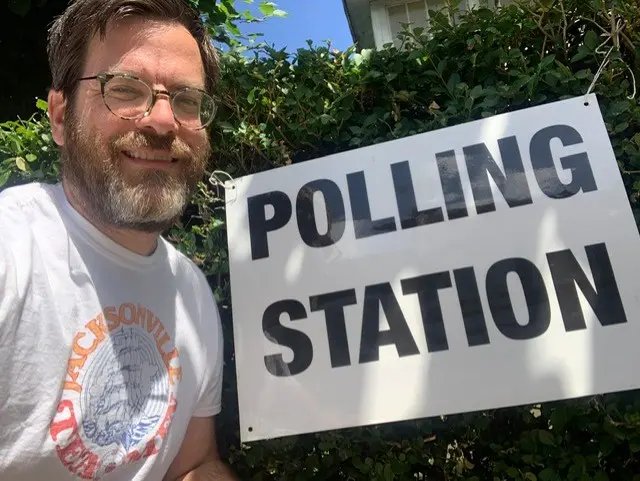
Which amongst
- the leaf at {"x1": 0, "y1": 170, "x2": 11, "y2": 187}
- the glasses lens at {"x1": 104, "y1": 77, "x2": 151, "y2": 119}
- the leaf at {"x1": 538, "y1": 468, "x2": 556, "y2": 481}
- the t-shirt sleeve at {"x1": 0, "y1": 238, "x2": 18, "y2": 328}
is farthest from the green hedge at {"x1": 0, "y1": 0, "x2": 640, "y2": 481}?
the leaf at {"x1": 0, "y1": 170, "x2": 11, "y2": 187}

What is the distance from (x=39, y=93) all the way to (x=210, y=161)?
258 cm

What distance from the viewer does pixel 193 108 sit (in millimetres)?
1366

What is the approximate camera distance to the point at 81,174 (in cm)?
129

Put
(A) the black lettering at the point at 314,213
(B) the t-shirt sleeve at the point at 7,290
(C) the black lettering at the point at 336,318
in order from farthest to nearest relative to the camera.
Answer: (A) the black lettering at the point at 314,213, (C) the black lettering at the point at 336,318, (B) the t-shirt sleeve at the point at 7,290

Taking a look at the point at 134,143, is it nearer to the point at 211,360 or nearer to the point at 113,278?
the point at 113,278

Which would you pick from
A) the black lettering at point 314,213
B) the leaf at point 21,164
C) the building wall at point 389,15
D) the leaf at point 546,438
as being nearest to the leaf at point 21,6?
the leaf at point 21,164

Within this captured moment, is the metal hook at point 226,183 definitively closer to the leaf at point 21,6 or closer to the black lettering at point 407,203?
the black lettering at point 407,203

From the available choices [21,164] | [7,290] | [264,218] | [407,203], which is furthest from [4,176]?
[407,203]

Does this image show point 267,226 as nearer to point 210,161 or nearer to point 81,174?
point 210,161

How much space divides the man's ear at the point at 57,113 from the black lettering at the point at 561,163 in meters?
1.31

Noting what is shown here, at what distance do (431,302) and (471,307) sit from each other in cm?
10

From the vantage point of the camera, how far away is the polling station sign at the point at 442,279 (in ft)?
3.69

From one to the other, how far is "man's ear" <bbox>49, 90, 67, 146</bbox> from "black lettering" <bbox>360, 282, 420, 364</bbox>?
3.25 feet

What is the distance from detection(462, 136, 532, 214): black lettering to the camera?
1.23m
